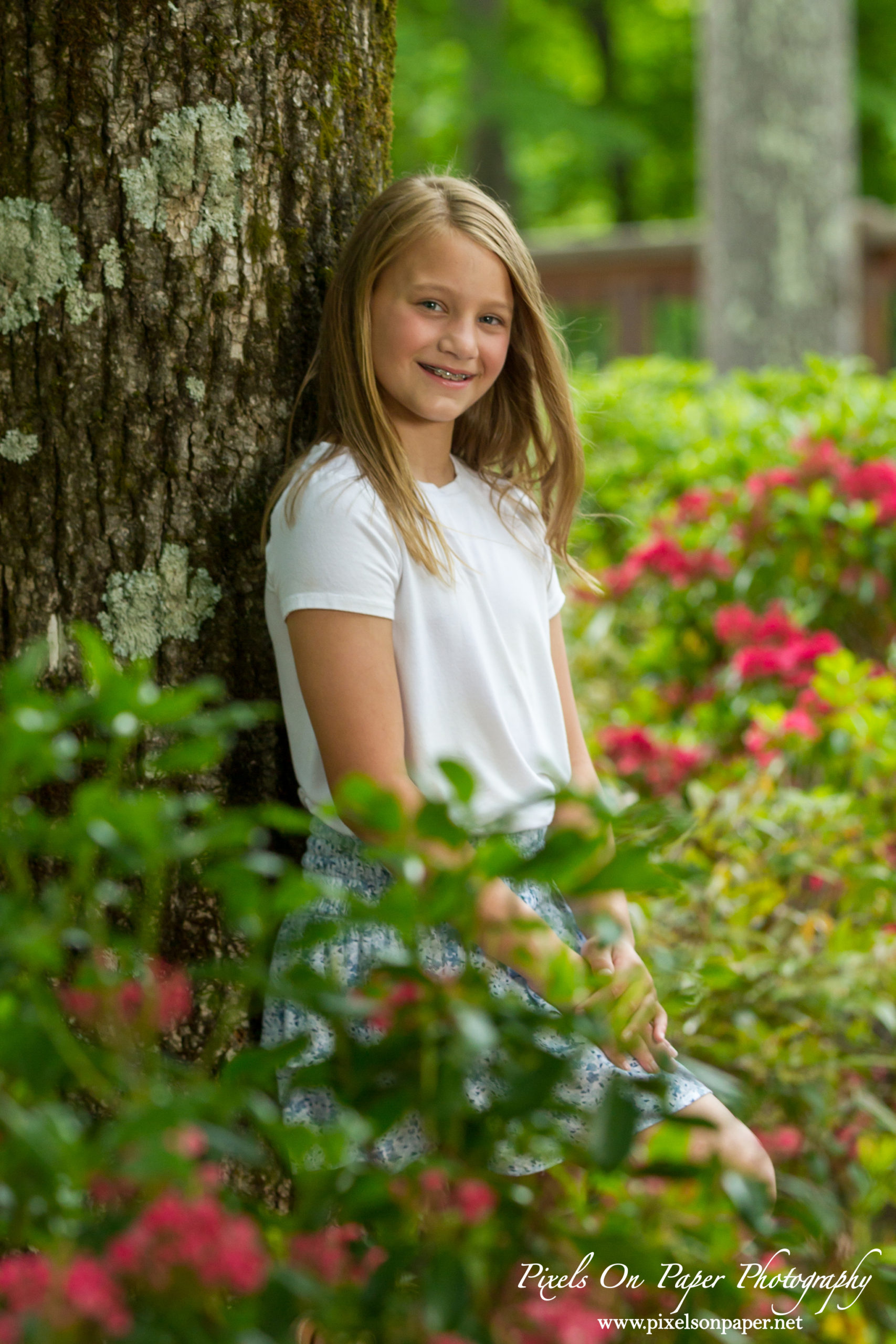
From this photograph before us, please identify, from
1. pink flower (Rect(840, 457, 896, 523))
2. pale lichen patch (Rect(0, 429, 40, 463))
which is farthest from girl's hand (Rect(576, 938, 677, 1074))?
pink flower (Rect(840, 457, 896, 523))

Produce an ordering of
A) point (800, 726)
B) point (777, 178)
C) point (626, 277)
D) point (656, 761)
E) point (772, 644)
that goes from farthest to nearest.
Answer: point (626, 277) < point (777, 178) < point (772, 644) < point (656, 761) < point (800, 726)

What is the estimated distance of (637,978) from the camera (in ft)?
3.15

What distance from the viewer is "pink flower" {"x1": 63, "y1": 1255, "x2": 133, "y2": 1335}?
638mm

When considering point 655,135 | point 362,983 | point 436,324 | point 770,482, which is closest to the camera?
point 362,983

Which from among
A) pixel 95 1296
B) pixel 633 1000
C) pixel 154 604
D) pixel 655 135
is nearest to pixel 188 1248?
pixel 95 1296

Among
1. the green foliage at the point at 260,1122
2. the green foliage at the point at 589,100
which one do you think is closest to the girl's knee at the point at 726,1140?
the green foliage at the point at 260,1122

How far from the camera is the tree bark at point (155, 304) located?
1628 millimetres

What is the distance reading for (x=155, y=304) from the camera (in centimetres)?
167

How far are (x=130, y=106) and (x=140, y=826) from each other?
1.20 meters

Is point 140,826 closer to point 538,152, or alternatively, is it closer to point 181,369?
point 181,369

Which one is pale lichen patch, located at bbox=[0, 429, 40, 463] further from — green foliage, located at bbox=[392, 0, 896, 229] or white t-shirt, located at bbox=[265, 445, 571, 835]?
green foliage, located at bbox=[392, 0, 896, 229]

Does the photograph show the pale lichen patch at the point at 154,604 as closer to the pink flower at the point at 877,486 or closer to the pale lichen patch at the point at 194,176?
the pale lichen patch at the point at 194,176

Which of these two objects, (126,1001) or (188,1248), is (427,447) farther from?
(188,1248)

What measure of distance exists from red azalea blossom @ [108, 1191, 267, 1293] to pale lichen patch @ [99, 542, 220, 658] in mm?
1108
